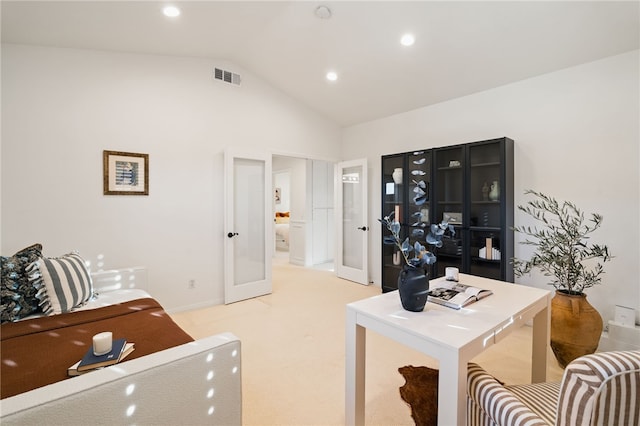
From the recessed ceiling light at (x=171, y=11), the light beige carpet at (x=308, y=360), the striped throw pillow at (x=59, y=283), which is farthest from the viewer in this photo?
the recessed ceiling light at (x=171, y=11)

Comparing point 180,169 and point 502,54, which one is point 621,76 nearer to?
point 502,54

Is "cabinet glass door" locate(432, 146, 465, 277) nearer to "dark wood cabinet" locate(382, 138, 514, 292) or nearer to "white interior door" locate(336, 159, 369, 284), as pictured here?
"dark wood cabinet" locate(382, 138, 514, 292)

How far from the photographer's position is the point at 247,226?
408 centimetres

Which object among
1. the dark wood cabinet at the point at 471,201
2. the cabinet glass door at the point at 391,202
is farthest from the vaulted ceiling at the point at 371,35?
the cabinet glass door at the point at 391,202

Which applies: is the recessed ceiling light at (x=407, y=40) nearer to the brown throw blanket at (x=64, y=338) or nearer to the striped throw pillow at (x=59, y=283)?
the brown throw blanket at (x=64, y=338)

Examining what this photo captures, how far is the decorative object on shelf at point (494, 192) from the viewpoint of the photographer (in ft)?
10.3

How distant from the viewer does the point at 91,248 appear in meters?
2.98

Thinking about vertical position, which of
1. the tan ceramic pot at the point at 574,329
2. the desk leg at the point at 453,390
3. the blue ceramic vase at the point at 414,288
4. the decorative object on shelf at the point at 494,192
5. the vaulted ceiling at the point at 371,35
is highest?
the vaulted ceiling at the point at 371,35

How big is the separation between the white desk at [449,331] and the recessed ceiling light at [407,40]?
7.99ft

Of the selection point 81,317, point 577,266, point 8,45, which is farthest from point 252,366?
point 8,45

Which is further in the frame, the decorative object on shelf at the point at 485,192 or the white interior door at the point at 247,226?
the white interior door at the point at 247,226

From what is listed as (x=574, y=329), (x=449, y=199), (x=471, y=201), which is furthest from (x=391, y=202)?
(x=574, y=329)

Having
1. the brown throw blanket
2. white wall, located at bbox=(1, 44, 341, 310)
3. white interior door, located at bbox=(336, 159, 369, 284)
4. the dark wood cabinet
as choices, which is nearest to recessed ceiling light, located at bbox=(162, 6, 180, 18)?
white wall, located at bbox=(1, 44, 341, 310)

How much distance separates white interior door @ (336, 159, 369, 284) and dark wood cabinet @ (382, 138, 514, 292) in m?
0.82
